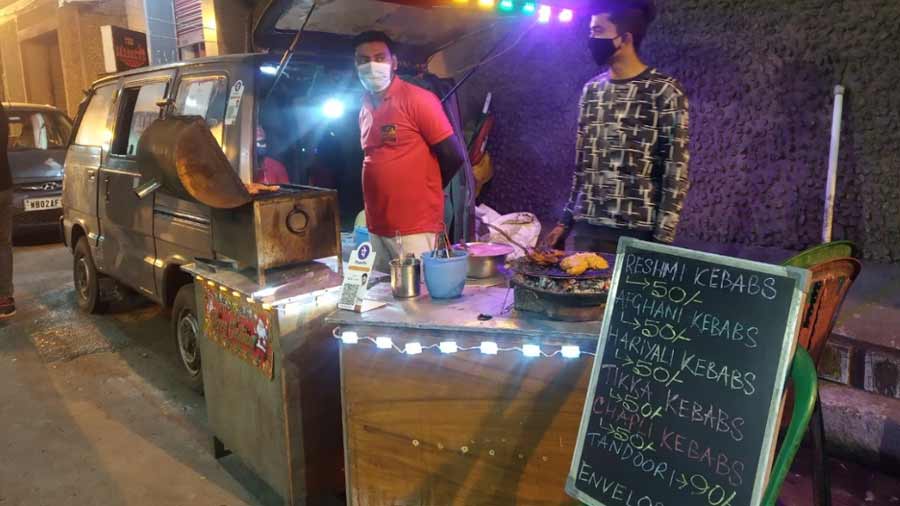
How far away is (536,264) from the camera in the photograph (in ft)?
7.73

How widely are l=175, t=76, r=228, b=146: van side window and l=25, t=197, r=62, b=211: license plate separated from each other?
6.49 m

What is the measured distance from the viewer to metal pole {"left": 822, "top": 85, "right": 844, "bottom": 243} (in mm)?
4652

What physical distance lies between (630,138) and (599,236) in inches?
19.4

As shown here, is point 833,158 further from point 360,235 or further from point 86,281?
point 86,281

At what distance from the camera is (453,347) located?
2.30 m

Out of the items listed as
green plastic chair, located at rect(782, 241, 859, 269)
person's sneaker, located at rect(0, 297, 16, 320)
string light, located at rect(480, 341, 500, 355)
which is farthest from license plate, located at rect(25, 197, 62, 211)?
green plastic chair, located at rect(782, 241, 859, 269)

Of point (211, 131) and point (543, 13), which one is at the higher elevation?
point (543, 13)

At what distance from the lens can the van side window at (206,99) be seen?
390 centimetres

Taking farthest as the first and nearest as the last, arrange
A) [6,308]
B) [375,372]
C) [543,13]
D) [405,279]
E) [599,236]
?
1. [6,308]
2. [543,13]
3. [599,236]
4. [405,279]
5. [375,372]

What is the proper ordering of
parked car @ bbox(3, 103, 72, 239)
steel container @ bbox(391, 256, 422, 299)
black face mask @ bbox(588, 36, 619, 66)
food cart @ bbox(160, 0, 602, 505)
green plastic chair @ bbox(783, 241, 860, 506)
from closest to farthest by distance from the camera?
1. green plastic chair @ bbox(783, 241, 860, 506)
2. food cart @ bbox(160, 0, 602, 505)
3. steel container @ bbox(391, 256, 422, 299)
4. black face mask @ bbox(588, 36, 619, 66)
5. parked car @ bbox(3, 103, 72, 239)

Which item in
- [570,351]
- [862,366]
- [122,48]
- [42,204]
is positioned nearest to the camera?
[570,351]

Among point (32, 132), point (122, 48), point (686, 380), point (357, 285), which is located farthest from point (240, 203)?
point (122, 48)

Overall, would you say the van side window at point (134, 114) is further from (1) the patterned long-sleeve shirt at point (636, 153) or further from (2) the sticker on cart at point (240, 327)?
Result: (1) the patterned long-sleeve shirt at point (636, 153)

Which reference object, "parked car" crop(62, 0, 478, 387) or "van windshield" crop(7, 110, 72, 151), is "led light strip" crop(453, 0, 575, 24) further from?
"van windshield" crop(7, 110, 72, 151)
